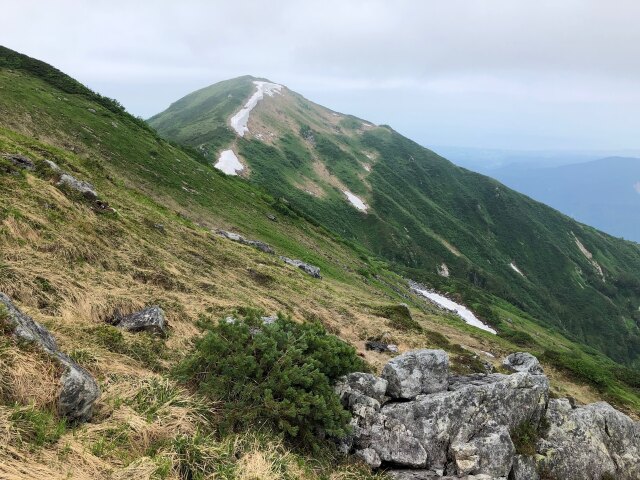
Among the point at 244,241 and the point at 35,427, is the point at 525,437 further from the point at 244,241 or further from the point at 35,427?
the point at 244,241

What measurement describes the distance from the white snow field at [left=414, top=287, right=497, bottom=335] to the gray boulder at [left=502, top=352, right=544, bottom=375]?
169ft

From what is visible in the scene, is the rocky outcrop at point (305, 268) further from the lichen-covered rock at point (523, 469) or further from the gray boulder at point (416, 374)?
the lichen-covered rock at point (523, 469)

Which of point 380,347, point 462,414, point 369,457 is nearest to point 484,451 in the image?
point 462,414

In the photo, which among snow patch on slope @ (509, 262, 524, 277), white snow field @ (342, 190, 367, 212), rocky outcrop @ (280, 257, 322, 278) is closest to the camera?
rocky outcrop @ (280, 257, 322, 278)

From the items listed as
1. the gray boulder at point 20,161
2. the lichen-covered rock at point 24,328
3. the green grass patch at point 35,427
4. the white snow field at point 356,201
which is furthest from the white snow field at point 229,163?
the green grass patch at point 35,427

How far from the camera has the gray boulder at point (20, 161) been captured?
21.5 meters

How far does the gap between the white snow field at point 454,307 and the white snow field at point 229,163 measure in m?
58.7

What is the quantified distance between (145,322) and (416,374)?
8.91 meters

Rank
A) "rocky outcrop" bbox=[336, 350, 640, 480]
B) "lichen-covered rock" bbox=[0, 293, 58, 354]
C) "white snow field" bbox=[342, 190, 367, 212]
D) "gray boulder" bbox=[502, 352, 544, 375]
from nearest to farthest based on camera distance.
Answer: "lichen-covered rock" bbox=[0, 293, 58, 354], "rocky outcrop" bbox=[336, 350, 640, 480], "gray boulder" bbox=[502, 352, 544, 375], "white snow field" bbox=[342, 190, 367, 212]

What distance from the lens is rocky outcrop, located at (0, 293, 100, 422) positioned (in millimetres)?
7418

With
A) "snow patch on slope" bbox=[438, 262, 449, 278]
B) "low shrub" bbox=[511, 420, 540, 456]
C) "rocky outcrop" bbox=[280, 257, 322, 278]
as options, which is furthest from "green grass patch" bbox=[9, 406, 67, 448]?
"snow patch on slope" bbox=[438, 262, 449, 278]

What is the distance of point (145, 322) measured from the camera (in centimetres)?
1333

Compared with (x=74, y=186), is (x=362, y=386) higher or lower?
lower

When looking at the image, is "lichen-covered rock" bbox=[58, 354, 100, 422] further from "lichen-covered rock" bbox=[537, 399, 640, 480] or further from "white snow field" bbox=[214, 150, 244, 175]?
"white snow field" bbox=[214, 150, 244, 175]
